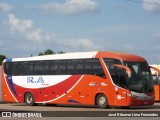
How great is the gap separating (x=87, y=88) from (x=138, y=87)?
3.20 metres

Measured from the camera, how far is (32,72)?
32062 millimetres

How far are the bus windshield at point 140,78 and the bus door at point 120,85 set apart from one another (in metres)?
0.33

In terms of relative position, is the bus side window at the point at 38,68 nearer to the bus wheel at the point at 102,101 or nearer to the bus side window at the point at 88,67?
the bus side window at the point at 88,67

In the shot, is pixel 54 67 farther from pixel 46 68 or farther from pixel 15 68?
pixel 15 68

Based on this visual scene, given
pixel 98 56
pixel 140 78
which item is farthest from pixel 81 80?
pixel 140 78

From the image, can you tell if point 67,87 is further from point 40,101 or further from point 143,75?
point 143,75

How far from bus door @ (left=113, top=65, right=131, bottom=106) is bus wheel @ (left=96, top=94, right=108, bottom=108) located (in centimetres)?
79

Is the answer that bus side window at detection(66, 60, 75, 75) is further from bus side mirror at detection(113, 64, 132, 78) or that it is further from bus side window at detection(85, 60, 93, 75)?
bus side mirror at detection(113, 64, 132, 78)

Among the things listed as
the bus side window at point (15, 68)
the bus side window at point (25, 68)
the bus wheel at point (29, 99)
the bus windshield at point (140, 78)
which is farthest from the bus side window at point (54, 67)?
the bus windshield at point (140, 78)

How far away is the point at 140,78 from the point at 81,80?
145 inches

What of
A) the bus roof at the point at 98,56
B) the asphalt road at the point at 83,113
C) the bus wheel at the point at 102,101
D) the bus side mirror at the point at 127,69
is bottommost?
the asphalt road at the point at 83,113

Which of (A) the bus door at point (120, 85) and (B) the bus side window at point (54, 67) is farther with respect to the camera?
(B) the bus side window at point (54, 67)

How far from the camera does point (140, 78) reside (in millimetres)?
27594

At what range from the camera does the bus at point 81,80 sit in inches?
1073
